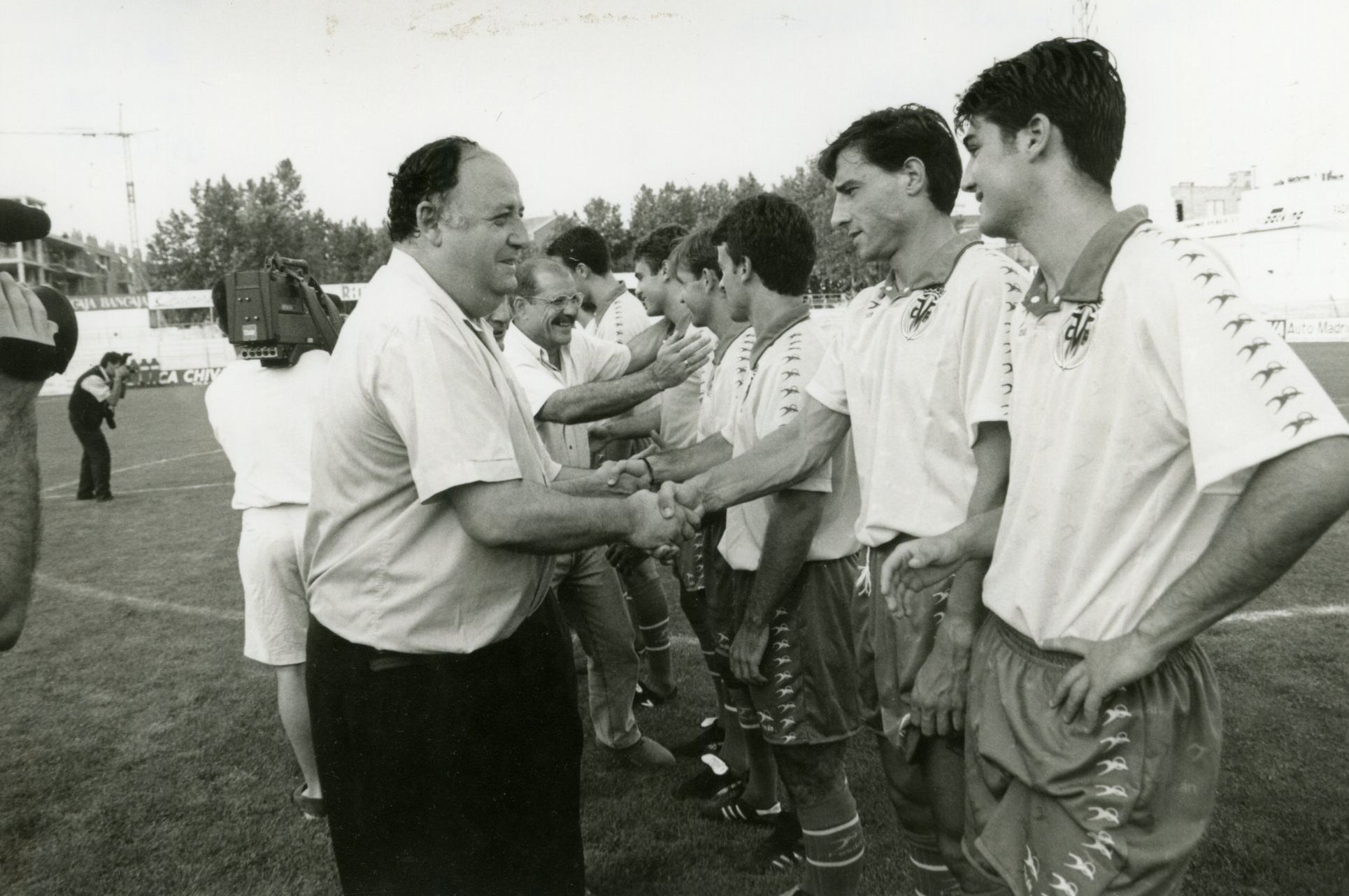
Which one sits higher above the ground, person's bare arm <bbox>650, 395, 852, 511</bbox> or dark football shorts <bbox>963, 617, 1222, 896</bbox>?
person's bare arm <bbox>650, 395, 852, 511</bbox>

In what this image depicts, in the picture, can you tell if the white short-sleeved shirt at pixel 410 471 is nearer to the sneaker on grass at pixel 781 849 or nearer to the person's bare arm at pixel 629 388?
the person's bare arm at pixel 629 388

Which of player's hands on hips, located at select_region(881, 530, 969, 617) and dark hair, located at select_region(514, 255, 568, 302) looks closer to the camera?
player's hands on hips, located at select_region(881, 530, 969, 617)

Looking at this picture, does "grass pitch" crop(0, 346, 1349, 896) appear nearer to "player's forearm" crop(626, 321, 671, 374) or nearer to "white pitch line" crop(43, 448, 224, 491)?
"player's forearm" crop(626, 321, 671, 374)

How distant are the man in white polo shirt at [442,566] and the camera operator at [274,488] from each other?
1.67m

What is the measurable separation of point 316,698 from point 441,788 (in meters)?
0.43

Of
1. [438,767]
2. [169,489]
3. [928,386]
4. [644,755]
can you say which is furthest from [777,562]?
[169,489]

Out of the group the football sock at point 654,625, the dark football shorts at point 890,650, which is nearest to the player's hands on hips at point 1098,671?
the dark football shorts at point 890,650

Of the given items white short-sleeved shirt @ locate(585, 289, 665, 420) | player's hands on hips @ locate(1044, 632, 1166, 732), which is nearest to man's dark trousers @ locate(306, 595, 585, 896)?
player's hands on hips @ locate(1044, 632, 1166, 732)

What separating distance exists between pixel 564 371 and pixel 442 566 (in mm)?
2808

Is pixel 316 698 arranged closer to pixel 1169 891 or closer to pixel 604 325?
pixel 1169 891

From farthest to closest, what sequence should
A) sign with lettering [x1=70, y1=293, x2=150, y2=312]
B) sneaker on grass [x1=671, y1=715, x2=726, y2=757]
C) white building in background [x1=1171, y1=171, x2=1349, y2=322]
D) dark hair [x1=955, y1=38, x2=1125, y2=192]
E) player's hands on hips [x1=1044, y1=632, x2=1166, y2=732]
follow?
sign with lettering [x1=70, y1=293, x2=150, y2=312], white building in background [x1=1171, y1=171, x2=1349, y2=322], sneaker on grass [x1=671, y1=715, x2=726, y2=757], dark hair [x1=955, y1=38, x2=1125, y2=192], player's hands on hips [x1=1044, y1=632, x2=1166, y2=732]

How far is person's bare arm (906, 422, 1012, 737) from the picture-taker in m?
2.38

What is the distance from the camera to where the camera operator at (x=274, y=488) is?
13.8 feet

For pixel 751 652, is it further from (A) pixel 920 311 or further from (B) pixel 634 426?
(B) pixel 634 426
